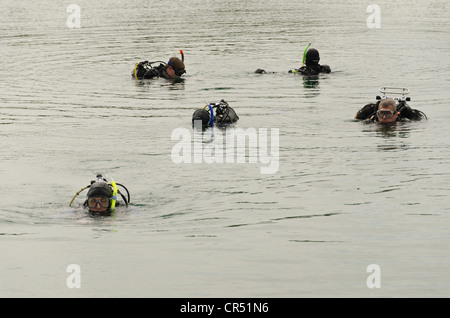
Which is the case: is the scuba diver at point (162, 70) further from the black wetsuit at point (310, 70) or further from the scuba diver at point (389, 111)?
the scuba diver at point (389, 111)

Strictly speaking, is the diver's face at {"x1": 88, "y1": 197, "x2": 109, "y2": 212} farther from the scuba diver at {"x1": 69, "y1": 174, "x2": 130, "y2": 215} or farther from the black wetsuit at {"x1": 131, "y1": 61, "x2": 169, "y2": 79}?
the black wetsuit at {"x1": 131, "y1": 61, "x2": 169, "y2": 79}

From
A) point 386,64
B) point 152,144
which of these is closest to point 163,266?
point 152,144

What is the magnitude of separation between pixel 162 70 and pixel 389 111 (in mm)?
17105

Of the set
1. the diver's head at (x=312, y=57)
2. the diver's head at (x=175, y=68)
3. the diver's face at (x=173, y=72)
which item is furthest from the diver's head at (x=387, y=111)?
the diver's face at (x=173, y=72)

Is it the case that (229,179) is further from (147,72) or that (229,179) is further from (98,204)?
(147,72)

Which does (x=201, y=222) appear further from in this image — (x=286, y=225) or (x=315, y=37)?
(x=315, y=37)

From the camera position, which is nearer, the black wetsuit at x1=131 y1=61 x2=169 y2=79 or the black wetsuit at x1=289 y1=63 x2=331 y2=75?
the black wetsuit at x1=289 y1=63 x2=331 y2=75

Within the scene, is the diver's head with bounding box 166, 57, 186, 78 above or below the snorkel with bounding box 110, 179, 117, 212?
above

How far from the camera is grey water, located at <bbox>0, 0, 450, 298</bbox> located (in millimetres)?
16438

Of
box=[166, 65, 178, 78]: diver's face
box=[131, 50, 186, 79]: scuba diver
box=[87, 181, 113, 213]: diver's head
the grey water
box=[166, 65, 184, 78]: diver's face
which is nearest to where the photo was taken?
the grey water

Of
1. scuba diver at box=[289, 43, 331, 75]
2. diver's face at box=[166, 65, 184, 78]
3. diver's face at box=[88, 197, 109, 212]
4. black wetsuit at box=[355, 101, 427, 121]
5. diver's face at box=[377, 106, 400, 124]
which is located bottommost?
diver's face at box=[88, 197, 109, 212]

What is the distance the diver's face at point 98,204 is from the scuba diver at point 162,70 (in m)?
23.1

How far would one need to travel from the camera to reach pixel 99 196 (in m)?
19.1

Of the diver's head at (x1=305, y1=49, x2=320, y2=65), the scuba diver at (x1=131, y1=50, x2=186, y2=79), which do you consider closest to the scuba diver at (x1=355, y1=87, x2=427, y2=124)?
the diver's head at (x1=305, y1=49, x2=320, y2=65)
